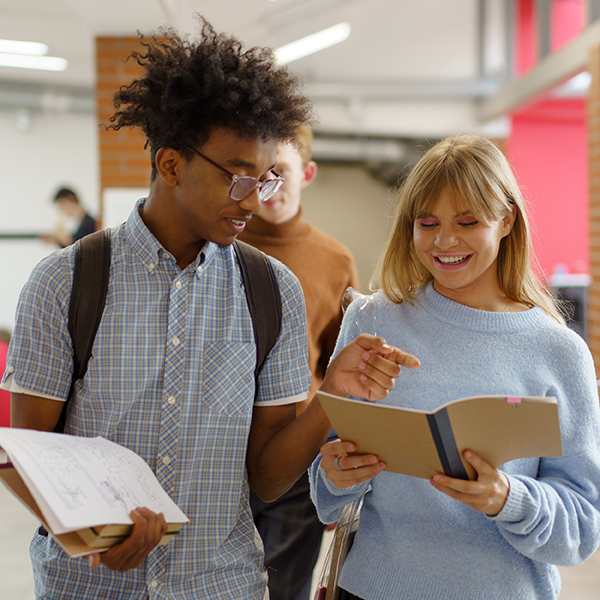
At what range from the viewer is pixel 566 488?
4.14 feet

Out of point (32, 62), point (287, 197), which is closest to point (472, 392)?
point (287, 197)

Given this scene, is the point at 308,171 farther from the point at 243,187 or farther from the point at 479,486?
the point at 479,486

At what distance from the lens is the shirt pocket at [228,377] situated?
1.30 m

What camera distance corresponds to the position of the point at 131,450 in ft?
3.89

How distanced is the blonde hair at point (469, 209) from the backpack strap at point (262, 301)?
312 mm

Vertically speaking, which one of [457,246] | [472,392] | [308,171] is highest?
[308,171]

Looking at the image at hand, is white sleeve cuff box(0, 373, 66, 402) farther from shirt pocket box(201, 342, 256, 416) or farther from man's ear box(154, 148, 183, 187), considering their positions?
man's ear box(154, 148, 183, 187)

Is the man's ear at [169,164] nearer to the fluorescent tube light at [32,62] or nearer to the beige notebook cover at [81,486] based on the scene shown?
the beige notebook cover at [81,486]

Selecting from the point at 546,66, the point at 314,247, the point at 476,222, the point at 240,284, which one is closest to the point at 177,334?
the point at 240,284

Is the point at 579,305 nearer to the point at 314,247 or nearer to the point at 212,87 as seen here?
the point at 314,247

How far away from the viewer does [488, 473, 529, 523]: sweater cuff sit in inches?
45.4

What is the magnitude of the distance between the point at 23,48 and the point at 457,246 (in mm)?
7815

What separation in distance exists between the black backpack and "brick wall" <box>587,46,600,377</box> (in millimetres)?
4061

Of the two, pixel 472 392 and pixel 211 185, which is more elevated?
pixel 211 185
